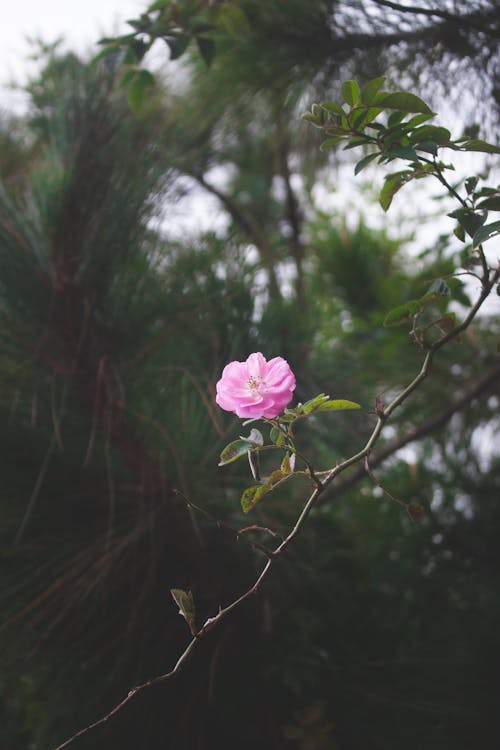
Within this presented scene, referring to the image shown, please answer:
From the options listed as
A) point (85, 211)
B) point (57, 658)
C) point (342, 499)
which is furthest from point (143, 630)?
point (342, 499)

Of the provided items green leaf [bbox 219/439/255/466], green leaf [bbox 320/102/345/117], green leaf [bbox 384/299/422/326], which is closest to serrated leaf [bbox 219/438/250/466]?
green leaf [bbox 219/439/255/466]

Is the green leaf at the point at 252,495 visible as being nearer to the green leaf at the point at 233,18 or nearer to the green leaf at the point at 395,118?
the green leaf at the point at 395,118

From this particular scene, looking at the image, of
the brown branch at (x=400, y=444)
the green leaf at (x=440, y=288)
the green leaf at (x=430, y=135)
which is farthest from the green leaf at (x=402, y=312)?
the brown branch at (x=400, y=444)

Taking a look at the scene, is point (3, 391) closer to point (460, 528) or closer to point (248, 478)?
point (248, 478)

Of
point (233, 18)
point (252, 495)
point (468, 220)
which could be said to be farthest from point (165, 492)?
point (233, 18)

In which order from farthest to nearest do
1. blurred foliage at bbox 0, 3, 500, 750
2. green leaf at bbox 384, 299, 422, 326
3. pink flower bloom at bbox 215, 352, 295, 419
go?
blurred foliage at bbox 0, 3, 500, 750 < green leaf at bbox 384, 299, 422, 326 < pink flower bloom at bbox 215, 352, 295, 419

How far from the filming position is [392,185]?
0.54 meters

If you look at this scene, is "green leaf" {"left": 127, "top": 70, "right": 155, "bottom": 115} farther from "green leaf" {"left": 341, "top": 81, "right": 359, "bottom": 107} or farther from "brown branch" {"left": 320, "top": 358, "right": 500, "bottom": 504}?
"brown branch" {"left": 320, "top": 358, "right": 500, "bottom": 504}

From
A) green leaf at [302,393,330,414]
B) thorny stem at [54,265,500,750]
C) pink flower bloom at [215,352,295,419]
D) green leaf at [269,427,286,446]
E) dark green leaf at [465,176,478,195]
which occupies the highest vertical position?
dark green leaf at [465,176,478,195]

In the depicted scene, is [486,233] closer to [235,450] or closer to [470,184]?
[470,184]

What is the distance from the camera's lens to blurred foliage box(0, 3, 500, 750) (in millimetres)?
668

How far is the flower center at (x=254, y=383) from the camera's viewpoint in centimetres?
41

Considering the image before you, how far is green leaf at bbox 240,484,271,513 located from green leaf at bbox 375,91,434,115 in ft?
0.91

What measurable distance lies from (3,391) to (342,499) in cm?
69
